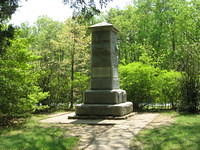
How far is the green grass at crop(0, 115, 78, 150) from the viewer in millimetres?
5874

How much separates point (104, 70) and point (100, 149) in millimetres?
6293

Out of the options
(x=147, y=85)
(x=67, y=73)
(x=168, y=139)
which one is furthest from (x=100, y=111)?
(x=67, y=73)

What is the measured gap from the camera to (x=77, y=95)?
1652 cm

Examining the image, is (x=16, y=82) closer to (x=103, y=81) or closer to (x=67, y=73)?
(x=103, y=81)

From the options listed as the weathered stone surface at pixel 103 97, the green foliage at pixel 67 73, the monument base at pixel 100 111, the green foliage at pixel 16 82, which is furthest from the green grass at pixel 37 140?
the green foliage at pixel 67 73

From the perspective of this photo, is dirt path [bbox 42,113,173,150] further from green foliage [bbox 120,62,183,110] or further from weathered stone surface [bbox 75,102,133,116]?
green foliage [bbox 120,62,183,110]

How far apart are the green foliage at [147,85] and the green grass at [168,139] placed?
668 cm

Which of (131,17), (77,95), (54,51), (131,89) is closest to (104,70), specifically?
(131,89)

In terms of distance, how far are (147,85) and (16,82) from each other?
298 inches

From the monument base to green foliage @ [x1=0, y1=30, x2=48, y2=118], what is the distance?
204 cm

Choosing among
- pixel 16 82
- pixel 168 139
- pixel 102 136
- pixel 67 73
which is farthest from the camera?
pixel 67 73

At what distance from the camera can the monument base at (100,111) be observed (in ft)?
35.2

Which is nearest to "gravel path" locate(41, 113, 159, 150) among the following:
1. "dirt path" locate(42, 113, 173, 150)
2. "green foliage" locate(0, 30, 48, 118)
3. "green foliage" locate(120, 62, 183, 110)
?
"dirt path" locate(42, 113, 173, 150)

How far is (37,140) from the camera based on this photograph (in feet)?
21.4
